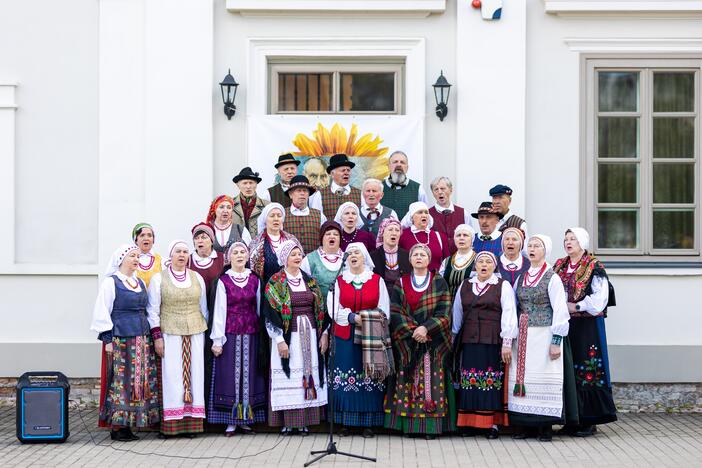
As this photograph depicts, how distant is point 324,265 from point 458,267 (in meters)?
1.18

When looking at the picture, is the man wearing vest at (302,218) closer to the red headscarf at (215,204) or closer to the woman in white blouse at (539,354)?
the red headscarf at (215,204)

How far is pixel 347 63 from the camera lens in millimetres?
11328

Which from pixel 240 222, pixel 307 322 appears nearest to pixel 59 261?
pixel 240 222

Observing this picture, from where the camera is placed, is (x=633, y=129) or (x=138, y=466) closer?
(x=138, y=466)

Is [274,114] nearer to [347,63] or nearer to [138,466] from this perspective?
[347,63]

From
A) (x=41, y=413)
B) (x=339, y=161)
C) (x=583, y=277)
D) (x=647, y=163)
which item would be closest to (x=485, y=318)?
(x=583, y=277)

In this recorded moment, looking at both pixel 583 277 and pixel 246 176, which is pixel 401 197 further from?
pixel 583 277

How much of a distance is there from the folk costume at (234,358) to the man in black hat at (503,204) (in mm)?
2475

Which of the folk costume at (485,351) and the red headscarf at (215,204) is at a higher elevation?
the red headscarf at (215,204)

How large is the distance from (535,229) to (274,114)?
2878mm

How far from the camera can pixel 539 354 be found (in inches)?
367

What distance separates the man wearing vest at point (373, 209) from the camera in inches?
400

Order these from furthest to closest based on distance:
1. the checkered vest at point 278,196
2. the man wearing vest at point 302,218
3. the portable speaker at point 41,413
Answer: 1. the checkered vest at point 278,196
2. the man wearing vest at point 302,218
3. the portable speaker at point 41,413

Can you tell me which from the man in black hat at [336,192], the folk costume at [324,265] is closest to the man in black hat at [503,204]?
the man in black hat at [336,192]
